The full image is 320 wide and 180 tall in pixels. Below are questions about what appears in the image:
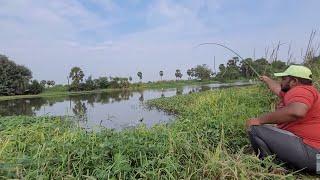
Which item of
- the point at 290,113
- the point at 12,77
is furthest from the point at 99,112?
the point at 12,77

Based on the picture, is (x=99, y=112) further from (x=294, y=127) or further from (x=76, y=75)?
(x=76, y=75)

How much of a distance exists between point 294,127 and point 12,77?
38248mm

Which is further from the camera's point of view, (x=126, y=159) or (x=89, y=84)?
(x=89, y=84)

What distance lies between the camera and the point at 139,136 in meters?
3.97

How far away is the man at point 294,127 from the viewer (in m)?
3.37

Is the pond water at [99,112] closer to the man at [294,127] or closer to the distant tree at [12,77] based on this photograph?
the man at [294,127]

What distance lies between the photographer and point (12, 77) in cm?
3838

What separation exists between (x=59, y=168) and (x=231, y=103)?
4.64m

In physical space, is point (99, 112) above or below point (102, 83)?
below

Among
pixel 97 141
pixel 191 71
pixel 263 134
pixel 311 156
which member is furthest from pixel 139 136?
pixel 191 71

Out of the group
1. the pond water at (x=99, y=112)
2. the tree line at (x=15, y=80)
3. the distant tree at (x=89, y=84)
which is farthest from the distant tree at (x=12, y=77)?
the pond water at (x=99, y=112)

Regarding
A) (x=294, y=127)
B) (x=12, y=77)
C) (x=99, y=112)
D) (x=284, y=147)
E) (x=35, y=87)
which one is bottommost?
(x=99, y=112)

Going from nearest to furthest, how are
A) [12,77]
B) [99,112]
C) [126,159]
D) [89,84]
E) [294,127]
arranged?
[126,159] < [294,127] < [99,112] < [12,77] < [89,84]

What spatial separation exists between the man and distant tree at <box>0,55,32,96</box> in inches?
1462
